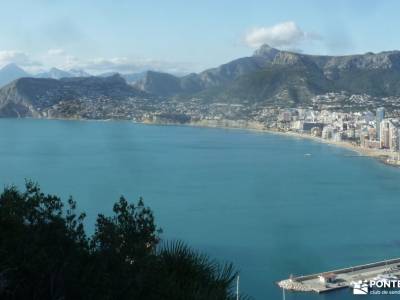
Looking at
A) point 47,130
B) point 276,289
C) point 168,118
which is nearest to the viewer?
point 276,289

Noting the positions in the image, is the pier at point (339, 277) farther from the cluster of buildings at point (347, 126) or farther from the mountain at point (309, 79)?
the mountain at point (309, 79)

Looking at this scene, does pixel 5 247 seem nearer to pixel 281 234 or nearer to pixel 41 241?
pixel 41 241

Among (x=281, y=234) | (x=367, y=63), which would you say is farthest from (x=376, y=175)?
(x=367, y=63)

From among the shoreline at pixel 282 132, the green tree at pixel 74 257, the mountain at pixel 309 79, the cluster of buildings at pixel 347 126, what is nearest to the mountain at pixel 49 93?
the shoreline at pixel 282 132

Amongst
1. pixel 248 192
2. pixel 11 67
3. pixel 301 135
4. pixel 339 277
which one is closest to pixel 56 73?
pixel 11 67

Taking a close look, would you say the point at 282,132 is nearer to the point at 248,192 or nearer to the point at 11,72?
the point at 248,192

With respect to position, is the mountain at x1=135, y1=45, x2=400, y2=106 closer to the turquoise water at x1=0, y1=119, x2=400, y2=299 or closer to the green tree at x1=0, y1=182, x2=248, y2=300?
the turquoise water at x1=0, y1=119, x2=400, y2=299
